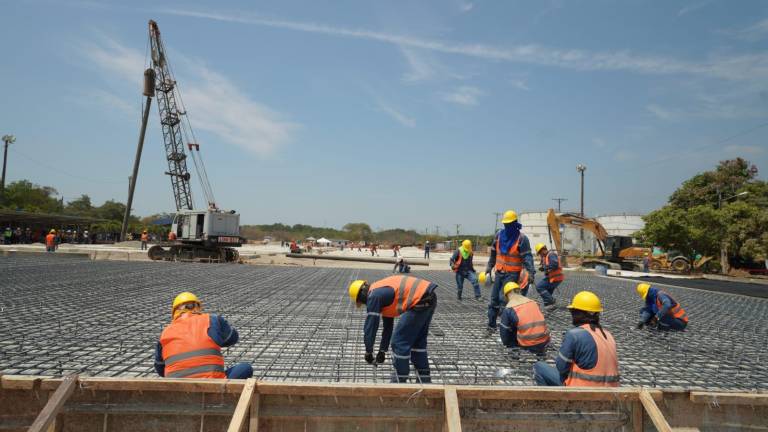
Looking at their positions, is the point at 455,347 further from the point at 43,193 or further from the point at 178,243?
the point at 43,193

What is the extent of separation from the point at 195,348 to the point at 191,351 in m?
0.03

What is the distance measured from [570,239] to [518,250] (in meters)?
44.0

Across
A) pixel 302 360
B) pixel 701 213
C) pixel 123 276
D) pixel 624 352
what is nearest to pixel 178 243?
pixel 123 276

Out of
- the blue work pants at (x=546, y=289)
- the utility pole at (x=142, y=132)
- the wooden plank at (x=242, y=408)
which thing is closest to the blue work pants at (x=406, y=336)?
the wooden plank at (x=242, y=408)

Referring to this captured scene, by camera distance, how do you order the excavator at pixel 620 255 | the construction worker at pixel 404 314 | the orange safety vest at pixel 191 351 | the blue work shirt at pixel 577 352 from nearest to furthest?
the orange safety vest at pixel 191 351
the blue work shirt at pixel 577 352
the construction worker at pixel 404 314
the excavator at pixel 620 255

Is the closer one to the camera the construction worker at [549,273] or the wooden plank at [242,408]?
the wooden plank at [242,408]

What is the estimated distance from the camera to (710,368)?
429 cm

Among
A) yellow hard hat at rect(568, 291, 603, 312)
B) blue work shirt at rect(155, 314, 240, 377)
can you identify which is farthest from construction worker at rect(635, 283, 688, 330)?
blue work shirt at rect(155, 314, 240, 377)

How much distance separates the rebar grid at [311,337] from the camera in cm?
383

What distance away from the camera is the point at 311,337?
16.8 ft

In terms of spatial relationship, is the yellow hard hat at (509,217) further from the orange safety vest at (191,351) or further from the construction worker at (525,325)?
the orange safety vest at (191,351)

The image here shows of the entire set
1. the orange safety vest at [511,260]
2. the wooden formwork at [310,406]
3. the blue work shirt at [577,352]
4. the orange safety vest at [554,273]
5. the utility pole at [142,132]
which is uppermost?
the utility pole at [142,132]

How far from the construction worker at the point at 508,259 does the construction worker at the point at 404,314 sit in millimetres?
2260

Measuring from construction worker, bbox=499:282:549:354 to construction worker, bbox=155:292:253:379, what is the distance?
256 centimetres
